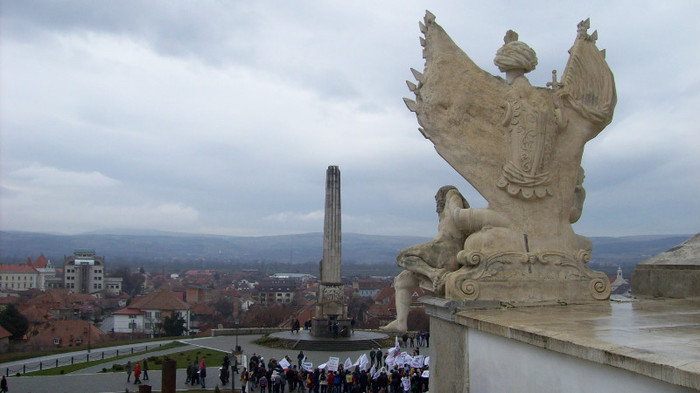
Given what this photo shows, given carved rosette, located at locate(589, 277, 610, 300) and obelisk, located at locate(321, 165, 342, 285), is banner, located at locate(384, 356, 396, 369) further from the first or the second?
obelisk, located at locate(321, 165, 342, 285)

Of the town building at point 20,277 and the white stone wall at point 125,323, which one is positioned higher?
the town building at point 20,277

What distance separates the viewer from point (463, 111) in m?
6.19

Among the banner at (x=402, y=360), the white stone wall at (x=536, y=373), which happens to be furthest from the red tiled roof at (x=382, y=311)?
the white stone wall at (x=536, y=373)

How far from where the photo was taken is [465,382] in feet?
17.2

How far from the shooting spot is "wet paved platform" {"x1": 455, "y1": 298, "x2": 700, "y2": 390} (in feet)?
9.73

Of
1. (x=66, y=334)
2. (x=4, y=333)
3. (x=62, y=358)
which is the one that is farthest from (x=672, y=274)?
(x=66, y=334)

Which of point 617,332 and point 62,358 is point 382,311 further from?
point 617,332

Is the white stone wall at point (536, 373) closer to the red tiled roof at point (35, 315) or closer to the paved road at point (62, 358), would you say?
the paved road at point (62, 358)

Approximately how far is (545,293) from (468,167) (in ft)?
4.67

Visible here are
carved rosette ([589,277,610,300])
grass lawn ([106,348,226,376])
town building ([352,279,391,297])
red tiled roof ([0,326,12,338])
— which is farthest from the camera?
town building ([352,279,391,297])

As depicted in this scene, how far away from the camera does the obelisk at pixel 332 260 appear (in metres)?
28.3

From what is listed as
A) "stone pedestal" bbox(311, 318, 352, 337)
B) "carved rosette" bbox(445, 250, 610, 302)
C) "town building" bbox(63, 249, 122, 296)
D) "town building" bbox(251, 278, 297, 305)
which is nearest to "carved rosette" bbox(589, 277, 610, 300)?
"carved rosette" bbox(445, 250, 610, 302)

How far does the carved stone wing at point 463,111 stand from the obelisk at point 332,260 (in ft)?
74.4

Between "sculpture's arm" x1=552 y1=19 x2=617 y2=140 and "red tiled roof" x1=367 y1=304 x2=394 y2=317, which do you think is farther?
"red tiled roof" x1=367 y1=304 x2=394 y2=317
